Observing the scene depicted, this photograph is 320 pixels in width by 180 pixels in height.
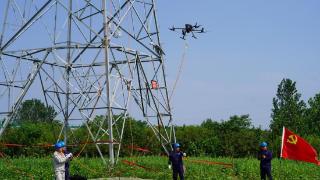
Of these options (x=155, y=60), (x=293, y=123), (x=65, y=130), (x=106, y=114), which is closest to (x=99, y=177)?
(x=106, y=114)

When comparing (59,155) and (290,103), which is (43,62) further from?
(290,103)

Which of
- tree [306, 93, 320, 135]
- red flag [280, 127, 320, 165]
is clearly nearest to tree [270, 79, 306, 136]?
tree [306, 93, 320, 135]

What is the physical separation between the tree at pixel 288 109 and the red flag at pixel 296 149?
4714cm

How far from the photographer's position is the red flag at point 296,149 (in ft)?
60.4

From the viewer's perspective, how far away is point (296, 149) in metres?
18.8

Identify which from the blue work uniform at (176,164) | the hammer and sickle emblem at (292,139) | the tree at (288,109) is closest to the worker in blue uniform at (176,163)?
the blue work uniform at (176,164)

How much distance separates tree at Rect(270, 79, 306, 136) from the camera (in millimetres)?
69500

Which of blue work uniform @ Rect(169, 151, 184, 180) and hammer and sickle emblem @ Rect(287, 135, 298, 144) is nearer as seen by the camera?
blue work uniform @ Rect(169, 151, 184, 180)

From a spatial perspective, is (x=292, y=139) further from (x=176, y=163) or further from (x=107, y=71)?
(x=107, y=71)

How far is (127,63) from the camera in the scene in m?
20.4

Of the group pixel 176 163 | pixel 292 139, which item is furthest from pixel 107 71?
pixel 292 139

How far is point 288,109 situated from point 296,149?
55.7 meters

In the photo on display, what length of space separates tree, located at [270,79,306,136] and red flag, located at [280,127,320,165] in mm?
47142

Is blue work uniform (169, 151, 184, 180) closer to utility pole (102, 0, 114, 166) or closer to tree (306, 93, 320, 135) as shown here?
utility pole (102, 0, 114, 166)
